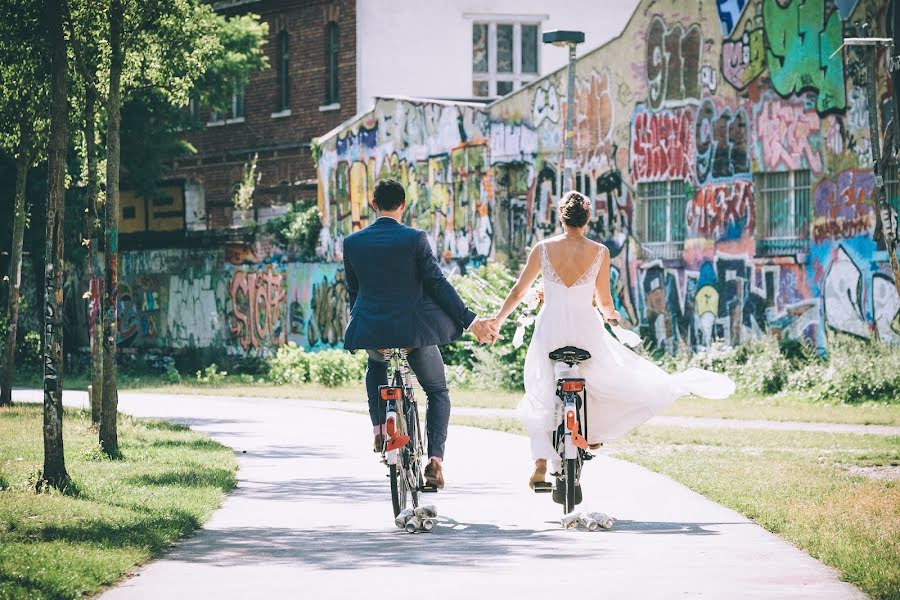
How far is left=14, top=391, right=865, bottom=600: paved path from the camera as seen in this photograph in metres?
7.54

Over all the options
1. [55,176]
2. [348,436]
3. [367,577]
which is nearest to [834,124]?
[348,436]

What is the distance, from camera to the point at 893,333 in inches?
928

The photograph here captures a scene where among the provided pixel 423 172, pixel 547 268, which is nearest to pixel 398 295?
pixel 547 268

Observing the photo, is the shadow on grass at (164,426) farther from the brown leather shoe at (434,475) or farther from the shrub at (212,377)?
the shrub at (212,377)

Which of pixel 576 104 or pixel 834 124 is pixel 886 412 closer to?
pixel 834 124

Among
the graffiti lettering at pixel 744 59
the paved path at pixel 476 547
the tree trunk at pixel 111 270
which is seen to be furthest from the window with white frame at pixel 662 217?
the tree trunk at pixel 111 270

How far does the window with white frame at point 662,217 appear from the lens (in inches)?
1080

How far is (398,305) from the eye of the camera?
9594mm

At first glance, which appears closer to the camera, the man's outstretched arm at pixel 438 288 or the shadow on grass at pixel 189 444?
the man's outstretched arm at pixel 438 288

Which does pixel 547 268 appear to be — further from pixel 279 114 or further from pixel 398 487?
pixel 279 114

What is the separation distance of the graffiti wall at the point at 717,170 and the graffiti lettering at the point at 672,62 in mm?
27

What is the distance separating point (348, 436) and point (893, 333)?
961cm

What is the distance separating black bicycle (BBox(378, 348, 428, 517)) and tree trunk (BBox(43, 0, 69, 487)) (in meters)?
3.11

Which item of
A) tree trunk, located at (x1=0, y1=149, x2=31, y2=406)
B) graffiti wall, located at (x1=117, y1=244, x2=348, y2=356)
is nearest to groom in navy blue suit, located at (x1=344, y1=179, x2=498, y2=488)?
tree trunk, located at (x1=0, y1=149, x2=31, y2=406)
